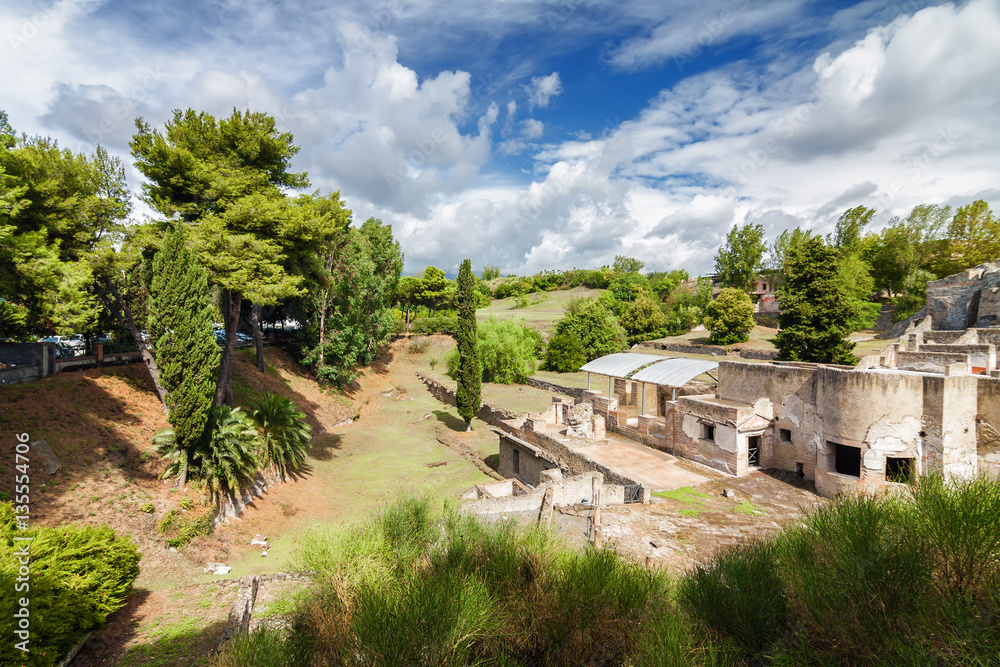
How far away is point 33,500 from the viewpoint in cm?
1005

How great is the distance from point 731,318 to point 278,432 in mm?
40688

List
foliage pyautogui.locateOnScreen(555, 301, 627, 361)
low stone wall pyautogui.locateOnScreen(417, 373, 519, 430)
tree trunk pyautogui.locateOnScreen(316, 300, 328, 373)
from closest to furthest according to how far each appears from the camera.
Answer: low stone wall pyautogui.locateOnScreen(417, 373, 519, 430) < tree trunk pyautogui.locateOnScreen(316, 300, 328, 373) < foliage pyautogui.locateOnScreen(555, 301, 627, 361)

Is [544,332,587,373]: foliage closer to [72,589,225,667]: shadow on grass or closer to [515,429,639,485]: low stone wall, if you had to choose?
[515,429,639,485]: low stone wall

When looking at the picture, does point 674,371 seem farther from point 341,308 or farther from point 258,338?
point 341,308

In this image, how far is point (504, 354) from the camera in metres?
38.2

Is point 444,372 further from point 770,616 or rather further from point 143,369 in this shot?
point 770,616

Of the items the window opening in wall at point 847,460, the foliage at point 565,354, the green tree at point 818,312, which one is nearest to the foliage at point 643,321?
the foliage at point 565,354

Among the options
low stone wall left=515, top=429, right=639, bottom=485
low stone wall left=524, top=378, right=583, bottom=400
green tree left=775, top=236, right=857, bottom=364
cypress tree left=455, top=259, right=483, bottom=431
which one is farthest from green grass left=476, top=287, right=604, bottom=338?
low stone wall left=515, top=429, right=639, bottom=485

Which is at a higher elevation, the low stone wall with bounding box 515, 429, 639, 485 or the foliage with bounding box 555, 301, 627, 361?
the foliage with bounding box 555, 301, 627, 361

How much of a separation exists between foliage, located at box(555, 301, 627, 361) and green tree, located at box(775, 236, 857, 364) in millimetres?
18391

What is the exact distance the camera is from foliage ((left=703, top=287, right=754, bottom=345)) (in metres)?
42.4

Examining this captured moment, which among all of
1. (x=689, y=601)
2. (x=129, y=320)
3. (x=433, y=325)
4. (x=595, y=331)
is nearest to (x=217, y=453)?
(x=129, y=320)

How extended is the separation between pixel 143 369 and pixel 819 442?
24.3m

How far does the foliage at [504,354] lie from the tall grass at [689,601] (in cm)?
3146
